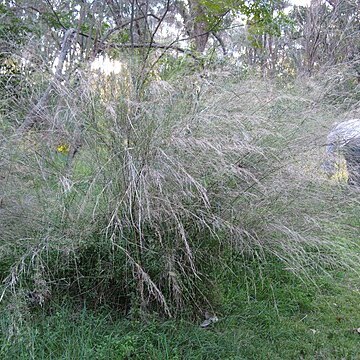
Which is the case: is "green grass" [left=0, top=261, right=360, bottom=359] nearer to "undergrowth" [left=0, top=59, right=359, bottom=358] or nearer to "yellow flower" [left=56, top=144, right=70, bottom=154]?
"undergrowth" [left=0, top=59, right=359, bottom=358]

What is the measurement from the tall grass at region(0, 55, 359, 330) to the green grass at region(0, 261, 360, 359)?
0.38ft

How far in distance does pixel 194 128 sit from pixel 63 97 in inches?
26.9

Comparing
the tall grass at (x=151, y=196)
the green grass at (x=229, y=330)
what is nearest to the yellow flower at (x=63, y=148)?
the tall grass at (x=151, y=196)

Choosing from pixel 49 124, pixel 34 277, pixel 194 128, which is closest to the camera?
pixel 34 277

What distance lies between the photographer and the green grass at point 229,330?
2.08 metres

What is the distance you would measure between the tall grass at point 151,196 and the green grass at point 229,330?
115 mm

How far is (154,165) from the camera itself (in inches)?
83.9

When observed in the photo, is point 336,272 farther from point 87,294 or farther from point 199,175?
point 87,294

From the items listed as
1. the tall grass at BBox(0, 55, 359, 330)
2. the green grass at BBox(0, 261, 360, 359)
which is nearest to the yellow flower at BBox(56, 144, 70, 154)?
the tall grass at BBox(0, 55, 359, 330)

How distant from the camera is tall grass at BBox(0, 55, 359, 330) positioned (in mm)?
2170

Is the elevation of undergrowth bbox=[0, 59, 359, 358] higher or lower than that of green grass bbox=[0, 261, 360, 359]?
higher

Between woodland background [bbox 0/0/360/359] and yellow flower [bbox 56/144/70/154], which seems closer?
woodland background [bbox 0/0/360/359]

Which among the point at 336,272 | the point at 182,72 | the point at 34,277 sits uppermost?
the point at 182,72

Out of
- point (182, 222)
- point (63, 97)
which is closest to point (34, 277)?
point (182, 222)
